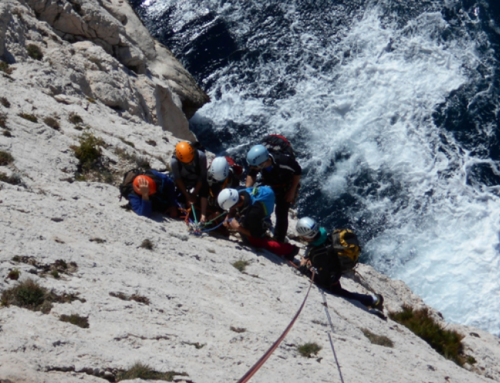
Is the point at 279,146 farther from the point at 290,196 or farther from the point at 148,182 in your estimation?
the point at 148,182

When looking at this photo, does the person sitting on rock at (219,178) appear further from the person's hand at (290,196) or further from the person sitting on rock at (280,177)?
the person's hand at (290,196)

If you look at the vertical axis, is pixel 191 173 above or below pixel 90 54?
below

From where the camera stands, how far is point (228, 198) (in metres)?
8.22

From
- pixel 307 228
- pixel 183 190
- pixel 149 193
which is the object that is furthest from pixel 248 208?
pixel 149 193

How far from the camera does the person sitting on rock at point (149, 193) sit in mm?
8375

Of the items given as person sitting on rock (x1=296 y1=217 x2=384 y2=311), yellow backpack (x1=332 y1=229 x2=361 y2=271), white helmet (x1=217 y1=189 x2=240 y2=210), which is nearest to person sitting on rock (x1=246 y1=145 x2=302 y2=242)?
white helmet (x1=217 y1=189 x2=240 y2=210)

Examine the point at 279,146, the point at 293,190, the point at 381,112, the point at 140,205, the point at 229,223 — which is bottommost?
the point at 140,205

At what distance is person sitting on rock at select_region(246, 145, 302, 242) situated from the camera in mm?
8938

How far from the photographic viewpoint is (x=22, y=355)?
4.67 meters

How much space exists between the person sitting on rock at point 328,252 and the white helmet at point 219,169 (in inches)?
57.4

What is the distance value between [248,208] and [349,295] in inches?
87.9

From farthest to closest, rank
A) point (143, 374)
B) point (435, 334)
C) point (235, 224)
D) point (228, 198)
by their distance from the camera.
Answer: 1. point (435, 334)
2. point (235, 224)
3. point (228, 198)
4. point (143, 374)

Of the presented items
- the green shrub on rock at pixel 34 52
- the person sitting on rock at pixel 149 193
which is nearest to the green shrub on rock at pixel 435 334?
the person sitting on rock at pixel 149 193

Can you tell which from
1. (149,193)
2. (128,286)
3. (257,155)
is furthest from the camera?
(257,155)
